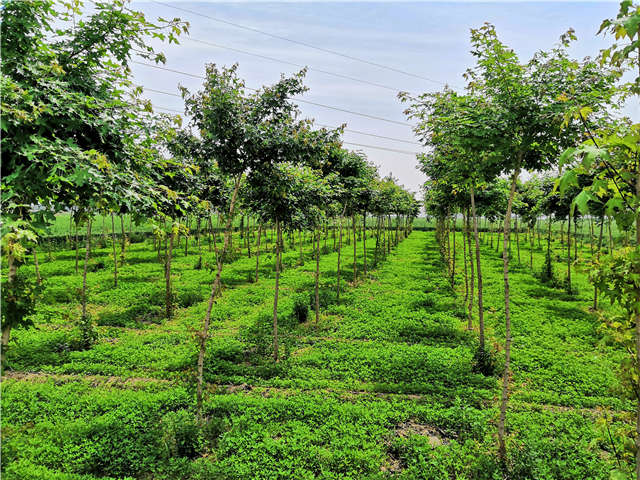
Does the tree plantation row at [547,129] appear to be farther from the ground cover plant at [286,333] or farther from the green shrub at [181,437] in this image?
the green shrub at [181,437]

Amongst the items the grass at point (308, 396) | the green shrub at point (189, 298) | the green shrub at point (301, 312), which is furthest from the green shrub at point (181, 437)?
the green shrub at point (189, 298)

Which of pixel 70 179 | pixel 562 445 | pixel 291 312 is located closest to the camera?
pixel 70 179

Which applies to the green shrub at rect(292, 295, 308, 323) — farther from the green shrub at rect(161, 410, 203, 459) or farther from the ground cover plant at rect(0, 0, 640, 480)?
the green shrub at rect(161, 410, 203, 459)

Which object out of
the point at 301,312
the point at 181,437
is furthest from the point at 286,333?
the point at 181,437

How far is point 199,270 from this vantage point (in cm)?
1884

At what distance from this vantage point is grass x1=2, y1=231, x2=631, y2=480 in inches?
188

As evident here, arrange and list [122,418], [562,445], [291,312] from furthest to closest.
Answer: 1. [291,312]
2. [122,418]
3. [562,445]

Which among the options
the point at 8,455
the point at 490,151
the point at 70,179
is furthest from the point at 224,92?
the point at 8,455

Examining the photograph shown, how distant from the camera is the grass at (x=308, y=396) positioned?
477 centimetres

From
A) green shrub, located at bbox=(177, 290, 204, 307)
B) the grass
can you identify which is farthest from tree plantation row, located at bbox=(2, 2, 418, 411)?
green shrub, located at bbox=(177, 290, 204, 307)

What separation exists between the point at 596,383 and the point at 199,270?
58.0 ft

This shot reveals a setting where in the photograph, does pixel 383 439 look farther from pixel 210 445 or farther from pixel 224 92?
pixel 224 92

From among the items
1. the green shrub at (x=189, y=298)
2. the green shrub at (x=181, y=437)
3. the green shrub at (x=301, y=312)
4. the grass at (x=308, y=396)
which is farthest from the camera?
the green shrub at (x=189, y=298)

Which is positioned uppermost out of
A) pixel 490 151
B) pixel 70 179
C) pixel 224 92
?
pixel 224 92
